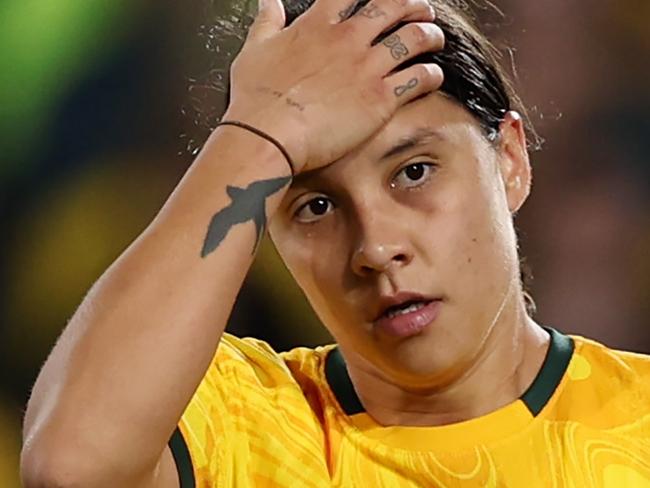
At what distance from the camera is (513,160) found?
1.33m

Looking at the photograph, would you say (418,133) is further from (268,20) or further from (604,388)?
(604,388)

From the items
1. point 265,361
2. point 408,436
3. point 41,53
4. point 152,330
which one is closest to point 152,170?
point 41,53

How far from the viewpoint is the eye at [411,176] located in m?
1.17

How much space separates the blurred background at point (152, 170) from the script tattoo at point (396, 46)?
0.89 metres

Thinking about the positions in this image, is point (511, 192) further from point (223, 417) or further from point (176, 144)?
point (176, 144)

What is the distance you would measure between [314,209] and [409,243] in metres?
0.11

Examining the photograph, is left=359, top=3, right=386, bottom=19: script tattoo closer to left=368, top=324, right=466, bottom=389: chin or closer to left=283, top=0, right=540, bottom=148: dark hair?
left=283, top=0, right=540, bottom=148: dark hair

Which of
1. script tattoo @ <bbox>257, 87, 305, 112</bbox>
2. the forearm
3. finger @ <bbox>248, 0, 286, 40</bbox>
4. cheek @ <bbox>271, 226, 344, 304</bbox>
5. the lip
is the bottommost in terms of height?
the lip

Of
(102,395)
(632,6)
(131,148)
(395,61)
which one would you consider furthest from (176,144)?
(102,395)

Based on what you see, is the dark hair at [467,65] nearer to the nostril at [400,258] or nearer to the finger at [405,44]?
the finger at [405,44]

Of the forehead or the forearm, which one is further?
the forehead

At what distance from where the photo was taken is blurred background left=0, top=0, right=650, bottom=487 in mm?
2043

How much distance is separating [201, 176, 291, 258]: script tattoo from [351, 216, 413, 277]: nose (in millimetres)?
91

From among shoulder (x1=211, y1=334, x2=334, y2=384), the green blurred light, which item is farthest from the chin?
the green blurred light
